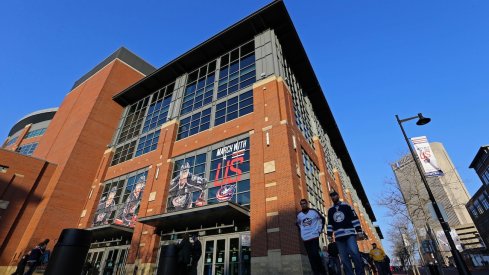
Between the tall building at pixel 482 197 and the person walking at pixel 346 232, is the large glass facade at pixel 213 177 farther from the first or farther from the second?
the tall building at pixel 482 197

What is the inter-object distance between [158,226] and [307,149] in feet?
40.4

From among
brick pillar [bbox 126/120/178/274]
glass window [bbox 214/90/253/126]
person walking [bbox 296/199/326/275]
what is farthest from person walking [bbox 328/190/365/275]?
brick pillar [bbox 126/120/178/274]

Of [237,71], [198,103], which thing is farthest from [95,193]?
[237,71]

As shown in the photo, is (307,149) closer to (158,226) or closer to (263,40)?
(263,40)

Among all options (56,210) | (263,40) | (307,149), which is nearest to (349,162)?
(307,149)

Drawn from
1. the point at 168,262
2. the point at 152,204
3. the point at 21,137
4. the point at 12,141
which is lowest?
the point at 168,262

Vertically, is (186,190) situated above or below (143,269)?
above

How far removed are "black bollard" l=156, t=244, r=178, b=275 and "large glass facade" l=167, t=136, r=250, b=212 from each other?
8.99m

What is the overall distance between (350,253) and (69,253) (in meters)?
5.64

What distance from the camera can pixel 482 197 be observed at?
195ft

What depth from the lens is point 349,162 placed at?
4534cm

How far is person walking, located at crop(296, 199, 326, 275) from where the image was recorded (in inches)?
261

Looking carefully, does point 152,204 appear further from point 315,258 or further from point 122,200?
point 315,258

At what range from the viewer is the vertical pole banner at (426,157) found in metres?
11.9
